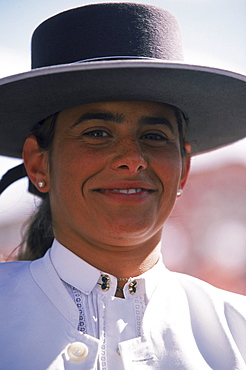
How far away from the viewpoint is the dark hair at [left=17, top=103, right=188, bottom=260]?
267cm

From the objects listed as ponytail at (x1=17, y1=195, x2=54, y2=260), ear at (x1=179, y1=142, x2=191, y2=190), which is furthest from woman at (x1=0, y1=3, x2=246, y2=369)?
ponytail at (x1=17, y1=195, x2=54, y2=260)

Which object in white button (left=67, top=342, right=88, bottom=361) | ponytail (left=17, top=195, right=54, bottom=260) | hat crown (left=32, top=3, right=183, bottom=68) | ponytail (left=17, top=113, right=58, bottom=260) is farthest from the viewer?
ponytail (left=17, top=195, right=54, bottom=260)

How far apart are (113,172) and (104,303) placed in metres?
0.52

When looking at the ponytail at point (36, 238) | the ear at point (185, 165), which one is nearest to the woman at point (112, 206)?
the ear at point (185, 165)

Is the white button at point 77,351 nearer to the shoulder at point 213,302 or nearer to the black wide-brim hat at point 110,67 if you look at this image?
the shoulder at point 213,302

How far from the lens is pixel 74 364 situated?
2.18 metres

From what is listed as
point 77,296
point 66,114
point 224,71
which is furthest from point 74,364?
point 224,71

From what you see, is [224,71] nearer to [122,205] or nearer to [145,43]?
[145,43]

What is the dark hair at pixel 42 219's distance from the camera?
2.67m

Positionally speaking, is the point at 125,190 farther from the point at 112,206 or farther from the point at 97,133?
the point at 97,133

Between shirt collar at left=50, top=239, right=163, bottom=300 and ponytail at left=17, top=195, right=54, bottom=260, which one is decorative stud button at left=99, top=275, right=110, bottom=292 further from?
ponytail at left=17, top=195, right=54, bottom=260

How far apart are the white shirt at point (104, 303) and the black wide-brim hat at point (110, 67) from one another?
66 cm

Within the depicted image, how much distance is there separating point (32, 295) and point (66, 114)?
78 cm

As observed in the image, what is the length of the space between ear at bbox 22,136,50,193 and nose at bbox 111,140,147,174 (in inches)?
16.7
